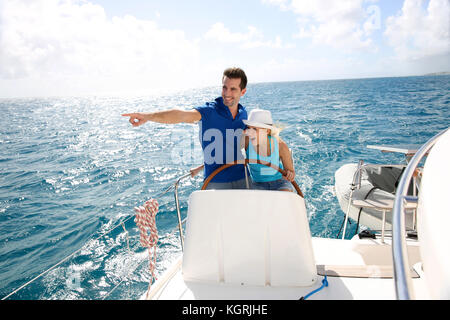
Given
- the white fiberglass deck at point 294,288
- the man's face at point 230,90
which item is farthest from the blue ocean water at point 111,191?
the man's face at point 230,90

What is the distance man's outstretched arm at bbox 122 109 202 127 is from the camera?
178 centimetres

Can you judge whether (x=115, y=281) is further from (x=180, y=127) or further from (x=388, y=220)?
(x=180, y=127)

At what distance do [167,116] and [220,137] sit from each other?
0.47 meters

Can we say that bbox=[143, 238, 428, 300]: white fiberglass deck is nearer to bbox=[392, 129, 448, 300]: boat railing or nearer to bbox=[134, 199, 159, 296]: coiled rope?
bbox=[134, 199, 159, 296]: coiled rope

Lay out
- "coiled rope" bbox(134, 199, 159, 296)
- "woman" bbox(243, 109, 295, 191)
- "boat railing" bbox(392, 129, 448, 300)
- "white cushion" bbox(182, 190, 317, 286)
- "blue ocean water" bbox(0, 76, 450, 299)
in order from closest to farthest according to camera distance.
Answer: "boat railing" bbox(392, 129, 448, 300) → "white cushion" bbox(182, 190, 317, 286) → "coiled rope" bbox(134, 199, 159, 296) → "woman" bbox(243, 109, 295, 191) → "blue ocean water" bbox(0, 76, 450, 299)

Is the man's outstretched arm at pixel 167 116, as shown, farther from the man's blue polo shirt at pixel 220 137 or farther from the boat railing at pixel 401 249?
the boat railing at pixel 401 249

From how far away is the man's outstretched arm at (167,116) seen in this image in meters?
1.78

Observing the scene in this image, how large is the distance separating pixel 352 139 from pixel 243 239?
30.0 feet

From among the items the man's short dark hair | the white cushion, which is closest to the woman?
the man's short dark hair

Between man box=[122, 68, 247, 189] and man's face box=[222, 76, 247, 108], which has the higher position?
man's face box=[222, 76, 247, 108]

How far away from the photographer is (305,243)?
1.46m

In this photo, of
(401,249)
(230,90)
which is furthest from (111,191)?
(401,249)

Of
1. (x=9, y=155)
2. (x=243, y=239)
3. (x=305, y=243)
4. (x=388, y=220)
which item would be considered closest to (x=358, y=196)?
(x=388, y=220)
